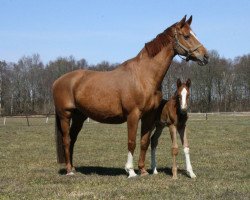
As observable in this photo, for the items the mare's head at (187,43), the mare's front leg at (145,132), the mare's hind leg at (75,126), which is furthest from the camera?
the mare's hind leg at (75,126)

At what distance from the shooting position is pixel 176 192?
697cm

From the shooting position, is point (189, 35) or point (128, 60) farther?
point (128, 60)

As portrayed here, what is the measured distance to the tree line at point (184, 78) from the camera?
7994 centimetres

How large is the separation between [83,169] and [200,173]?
114 inches

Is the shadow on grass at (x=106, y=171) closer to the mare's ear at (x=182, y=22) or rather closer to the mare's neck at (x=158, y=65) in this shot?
the mare's neck at (x=158, y=65)

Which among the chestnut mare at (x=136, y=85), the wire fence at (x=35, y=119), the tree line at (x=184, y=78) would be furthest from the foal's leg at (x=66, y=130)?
the tree line at (x=184, y=78)

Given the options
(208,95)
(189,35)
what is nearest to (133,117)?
(189,35)

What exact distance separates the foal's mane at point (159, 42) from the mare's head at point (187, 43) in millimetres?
156

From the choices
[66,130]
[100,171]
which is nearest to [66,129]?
[66,130]

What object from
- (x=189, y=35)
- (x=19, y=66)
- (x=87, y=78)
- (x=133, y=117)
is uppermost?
(x=19, y=66)

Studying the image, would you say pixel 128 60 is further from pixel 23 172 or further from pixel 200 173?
pixel 23 172

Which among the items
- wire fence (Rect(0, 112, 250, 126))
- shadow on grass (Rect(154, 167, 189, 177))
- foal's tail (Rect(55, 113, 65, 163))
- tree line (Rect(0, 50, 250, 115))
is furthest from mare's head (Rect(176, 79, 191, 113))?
tree line (Rect(0, 50, 250, 115))

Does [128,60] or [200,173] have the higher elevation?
[128,60]

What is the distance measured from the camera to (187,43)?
27.8 feet
